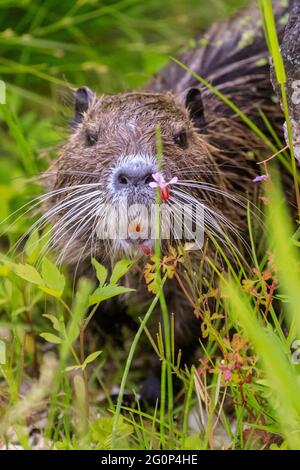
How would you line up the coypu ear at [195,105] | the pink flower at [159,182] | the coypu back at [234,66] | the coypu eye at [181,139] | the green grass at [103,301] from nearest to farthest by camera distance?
the green grass at [103,301] < the pink flower at [159,182] < the coypu eye at [181,139] < the coypu ear at [195,105] < the coypu back at [234,66]

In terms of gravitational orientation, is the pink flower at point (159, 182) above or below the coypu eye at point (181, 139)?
below

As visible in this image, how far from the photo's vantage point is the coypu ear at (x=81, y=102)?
3662 millimetres

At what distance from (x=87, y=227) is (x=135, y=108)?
486 millimetres

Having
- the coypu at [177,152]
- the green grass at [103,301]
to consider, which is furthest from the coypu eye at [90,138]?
the green grass at [103,301]

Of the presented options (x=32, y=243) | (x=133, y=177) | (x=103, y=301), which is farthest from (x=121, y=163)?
(x=103, y=301)

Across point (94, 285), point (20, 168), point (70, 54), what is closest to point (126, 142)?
point (94, 285)

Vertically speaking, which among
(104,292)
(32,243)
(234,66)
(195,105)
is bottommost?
(104,292)

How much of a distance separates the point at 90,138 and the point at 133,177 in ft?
1.89

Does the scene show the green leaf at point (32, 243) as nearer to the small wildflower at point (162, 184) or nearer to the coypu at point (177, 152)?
the coypu at point (177, 152)

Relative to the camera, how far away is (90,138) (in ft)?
11.2

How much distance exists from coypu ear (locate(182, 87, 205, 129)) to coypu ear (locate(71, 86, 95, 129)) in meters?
0.39

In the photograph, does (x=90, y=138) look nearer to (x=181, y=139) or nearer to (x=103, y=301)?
(x=181, y=139)

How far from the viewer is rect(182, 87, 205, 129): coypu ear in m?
3.59

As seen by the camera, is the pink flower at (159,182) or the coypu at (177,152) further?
the coypu at (177,152)
